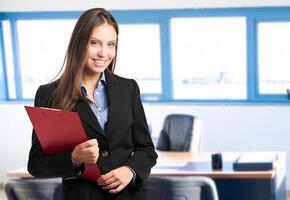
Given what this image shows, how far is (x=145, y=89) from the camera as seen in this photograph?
5766 mm

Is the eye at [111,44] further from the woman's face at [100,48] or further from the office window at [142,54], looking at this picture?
the office window at [142,54]

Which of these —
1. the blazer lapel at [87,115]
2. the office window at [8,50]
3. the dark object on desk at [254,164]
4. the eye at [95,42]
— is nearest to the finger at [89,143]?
the blazer lapel at [87,115]

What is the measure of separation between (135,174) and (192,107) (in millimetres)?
3928

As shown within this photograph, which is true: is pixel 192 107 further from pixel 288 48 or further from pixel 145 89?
pixel 288 48

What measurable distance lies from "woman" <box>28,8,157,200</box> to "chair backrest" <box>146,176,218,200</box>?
42 centimetres

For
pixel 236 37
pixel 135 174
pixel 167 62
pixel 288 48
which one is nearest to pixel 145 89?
pixel 167 62

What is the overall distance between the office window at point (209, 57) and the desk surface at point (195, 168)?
1578 mm

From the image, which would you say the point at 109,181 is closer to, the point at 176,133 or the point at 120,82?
the point at 120,82

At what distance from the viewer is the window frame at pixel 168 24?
17.3 ft

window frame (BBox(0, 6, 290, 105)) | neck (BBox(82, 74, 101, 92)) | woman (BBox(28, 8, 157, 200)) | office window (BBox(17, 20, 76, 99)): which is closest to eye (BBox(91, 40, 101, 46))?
woman (BBox(28, 8, 157, 200))

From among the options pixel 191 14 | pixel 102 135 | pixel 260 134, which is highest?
pixel 191 14

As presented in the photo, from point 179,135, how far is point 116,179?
3185mm

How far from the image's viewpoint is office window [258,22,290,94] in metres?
5.27

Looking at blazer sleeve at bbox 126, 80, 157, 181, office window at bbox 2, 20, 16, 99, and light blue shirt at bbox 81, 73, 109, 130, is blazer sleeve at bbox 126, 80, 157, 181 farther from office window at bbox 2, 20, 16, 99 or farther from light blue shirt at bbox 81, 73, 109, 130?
office window at bbox 2, 20, 16, 99
